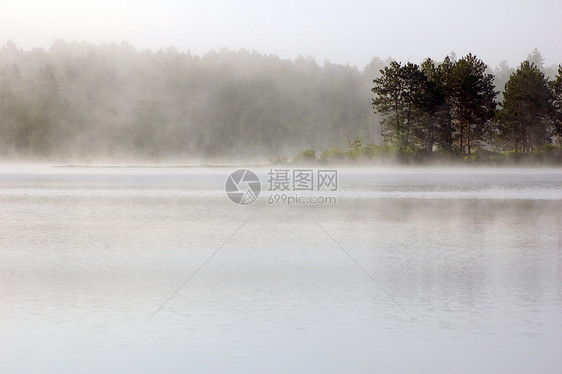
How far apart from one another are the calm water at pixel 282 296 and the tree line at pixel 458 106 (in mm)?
50515

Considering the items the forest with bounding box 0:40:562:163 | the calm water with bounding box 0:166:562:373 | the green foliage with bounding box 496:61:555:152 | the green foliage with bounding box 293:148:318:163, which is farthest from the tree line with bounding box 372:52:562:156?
the calm water with bounding box 0:166:562:373

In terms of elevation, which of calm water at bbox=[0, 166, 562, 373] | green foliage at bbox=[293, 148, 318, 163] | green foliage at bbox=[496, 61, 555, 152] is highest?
green foliage at bbox=[496, 61, 555, 152]

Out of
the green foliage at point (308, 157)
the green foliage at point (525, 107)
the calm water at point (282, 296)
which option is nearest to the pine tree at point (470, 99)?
the green foliage at point (525, 107)

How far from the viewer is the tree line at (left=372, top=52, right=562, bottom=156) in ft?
232

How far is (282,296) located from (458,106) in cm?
6684

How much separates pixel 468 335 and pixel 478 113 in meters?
67.9

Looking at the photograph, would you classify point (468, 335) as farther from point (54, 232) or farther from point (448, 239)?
point (54, 232)

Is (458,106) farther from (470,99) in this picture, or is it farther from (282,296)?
(282,296)

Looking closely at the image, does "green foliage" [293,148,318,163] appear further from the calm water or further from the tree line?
the calm water

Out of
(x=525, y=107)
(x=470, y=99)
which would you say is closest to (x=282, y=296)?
(x=470, y=99)

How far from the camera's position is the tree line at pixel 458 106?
70625mm

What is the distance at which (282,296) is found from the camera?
33.5 ft

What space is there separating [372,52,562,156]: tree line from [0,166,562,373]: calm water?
50515 millimetres

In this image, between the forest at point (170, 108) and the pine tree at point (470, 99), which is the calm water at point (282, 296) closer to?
the pine tree at point (470, 99)
